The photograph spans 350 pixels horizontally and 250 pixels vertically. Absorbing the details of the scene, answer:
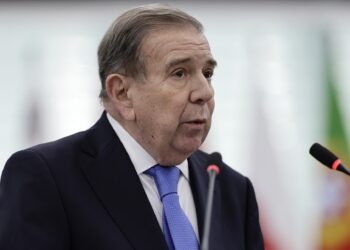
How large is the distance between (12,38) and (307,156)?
2224 mm

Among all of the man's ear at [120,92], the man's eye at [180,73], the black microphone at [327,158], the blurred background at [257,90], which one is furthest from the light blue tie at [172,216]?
the blurred background at [257,90]

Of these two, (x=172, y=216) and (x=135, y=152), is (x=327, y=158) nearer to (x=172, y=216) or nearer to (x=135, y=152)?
(x=172, y=216)

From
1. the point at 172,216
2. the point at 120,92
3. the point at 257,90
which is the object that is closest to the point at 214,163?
the point at 172,216

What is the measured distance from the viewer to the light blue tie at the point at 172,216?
300cm

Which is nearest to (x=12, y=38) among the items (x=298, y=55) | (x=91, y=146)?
(x=298, y=55)

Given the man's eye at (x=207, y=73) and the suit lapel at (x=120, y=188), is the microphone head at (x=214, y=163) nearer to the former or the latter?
the suit lapel at (x=120, y=188)

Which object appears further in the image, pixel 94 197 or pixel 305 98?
pixel 305 98

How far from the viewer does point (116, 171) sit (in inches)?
121

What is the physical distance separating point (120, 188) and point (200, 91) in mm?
443

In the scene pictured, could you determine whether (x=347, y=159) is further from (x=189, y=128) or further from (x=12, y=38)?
(x=189, y=128)

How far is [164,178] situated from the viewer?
3.15 metres

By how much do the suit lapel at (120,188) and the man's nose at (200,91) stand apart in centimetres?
33

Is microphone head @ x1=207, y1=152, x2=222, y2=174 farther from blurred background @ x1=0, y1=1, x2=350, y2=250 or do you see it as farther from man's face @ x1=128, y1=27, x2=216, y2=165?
blurred background @ x1=0, y1=1, x2=350, y2=250

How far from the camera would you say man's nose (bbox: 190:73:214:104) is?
10.0ft
